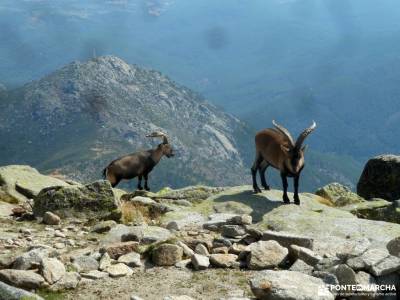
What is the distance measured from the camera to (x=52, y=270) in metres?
10.0

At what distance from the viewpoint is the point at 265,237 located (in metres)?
12.3

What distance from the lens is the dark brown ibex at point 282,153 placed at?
20.6 meters

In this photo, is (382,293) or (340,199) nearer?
(382,293)

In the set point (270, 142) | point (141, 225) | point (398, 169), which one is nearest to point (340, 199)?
point (270, 142)

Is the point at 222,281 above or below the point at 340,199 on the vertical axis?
above

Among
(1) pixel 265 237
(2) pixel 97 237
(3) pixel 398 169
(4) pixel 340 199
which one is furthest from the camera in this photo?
(3) pixel 398 169

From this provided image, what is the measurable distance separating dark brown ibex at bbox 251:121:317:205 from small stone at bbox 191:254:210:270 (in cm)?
915

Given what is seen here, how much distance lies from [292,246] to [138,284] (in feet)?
11.0

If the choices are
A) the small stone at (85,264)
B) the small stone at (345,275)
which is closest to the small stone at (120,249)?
the small stone at (85,264)

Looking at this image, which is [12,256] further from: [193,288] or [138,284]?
[193,288]

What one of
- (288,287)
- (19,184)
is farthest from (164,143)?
(288,287)

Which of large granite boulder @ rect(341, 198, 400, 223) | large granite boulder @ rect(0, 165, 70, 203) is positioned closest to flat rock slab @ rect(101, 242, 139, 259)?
large granite boulder @ rect(0, 165, 70, 203)

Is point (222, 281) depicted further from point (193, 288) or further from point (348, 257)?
point (348, 257)

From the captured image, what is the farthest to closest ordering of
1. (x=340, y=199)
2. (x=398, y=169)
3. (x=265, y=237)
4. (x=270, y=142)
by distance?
(x=398, y=169) → (x=340, y=199) → (x=270, y=142) → (x=265, y=237)
